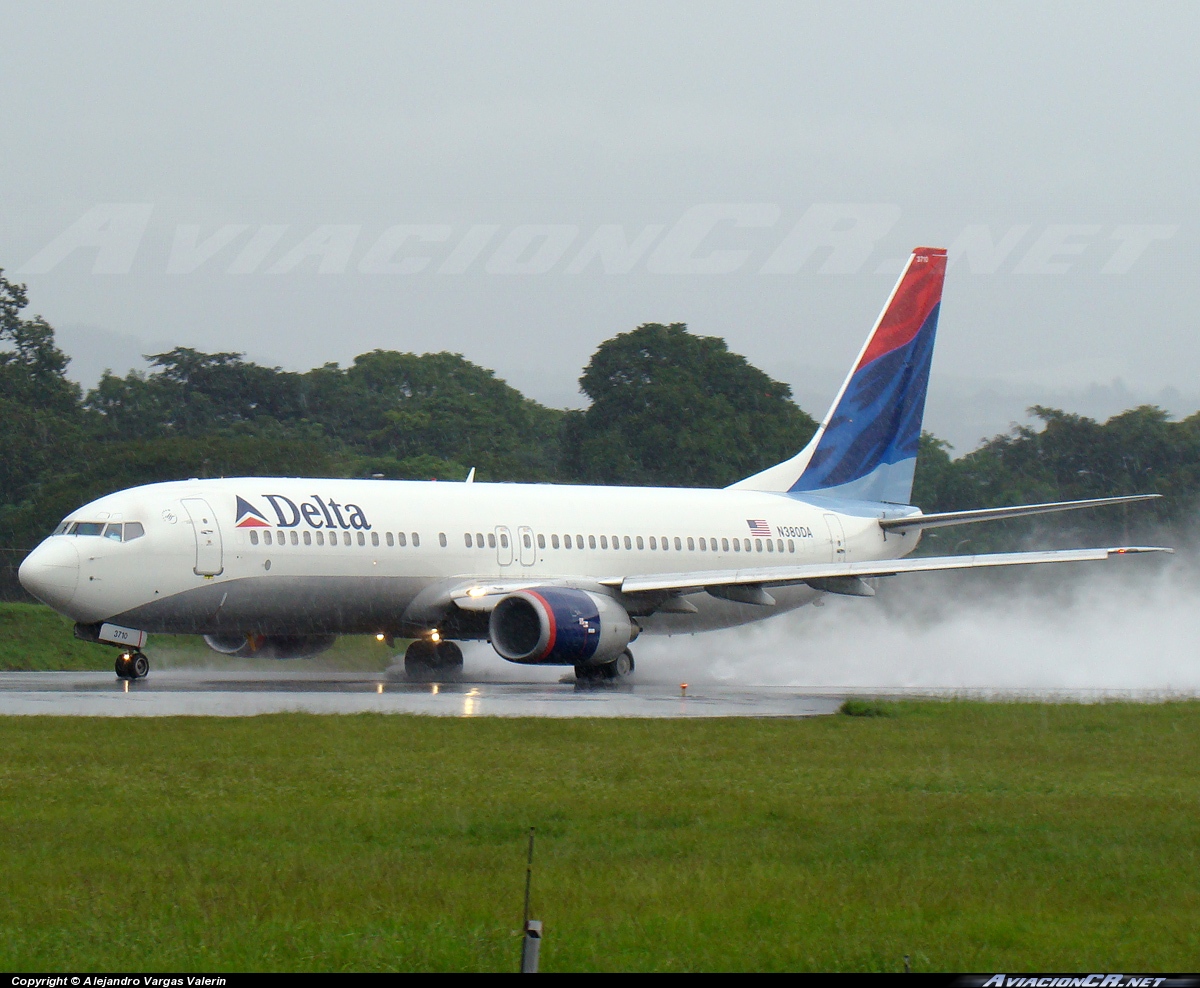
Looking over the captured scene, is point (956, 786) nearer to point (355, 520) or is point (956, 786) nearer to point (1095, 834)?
point (1095, 834)

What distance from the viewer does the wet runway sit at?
19.3m

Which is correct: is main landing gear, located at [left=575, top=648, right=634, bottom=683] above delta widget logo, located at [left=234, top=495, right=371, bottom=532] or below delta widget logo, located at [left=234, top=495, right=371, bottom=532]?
below

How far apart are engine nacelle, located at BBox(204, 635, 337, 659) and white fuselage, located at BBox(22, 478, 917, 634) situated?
222 cm

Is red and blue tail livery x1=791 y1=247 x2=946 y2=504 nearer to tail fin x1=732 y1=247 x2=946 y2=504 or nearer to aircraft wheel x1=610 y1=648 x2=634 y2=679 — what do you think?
tail fin x1=732 y1=247 x2=946 y2=504

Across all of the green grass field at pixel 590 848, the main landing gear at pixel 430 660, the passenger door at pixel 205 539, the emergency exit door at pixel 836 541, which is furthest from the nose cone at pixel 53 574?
the emergency exit door at pixel 836 541

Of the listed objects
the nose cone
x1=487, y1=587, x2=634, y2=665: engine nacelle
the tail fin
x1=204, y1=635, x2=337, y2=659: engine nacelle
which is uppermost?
the tail fin

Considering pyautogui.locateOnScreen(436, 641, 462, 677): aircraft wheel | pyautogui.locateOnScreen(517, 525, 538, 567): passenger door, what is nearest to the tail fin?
pyautogui.locateOnScreen(517, 525, 538, 567): passenger door

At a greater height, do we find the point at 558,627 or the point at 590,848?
the point at 558,627

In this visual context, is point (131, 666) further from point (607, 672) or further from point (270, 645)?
point (607, 672)

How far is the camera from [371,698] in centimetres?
2216

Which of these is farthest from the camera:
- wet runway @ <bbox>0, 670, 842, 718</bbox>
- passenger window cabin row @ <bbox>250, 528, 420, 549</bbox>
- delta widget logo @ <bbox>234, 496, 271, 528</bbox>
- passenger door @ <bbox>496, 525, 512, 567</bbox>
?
passenger door @ <bbox>496, 525, 512, 567</bbox>

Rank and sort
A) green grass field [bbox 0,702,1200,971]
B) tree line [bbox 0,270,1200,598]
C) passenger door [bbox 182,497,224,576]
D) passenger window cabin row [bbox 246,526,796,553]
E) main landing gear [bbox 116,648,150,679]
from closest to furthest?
green grass field [bbox 0,702,1200,971], main landing gear [bbox 116,648,150,679], passenger door [bbox 182,497,224,576], passenger window cabin row [bbox 246,526,796,553], tree line [bbox 0,270,1200,598]

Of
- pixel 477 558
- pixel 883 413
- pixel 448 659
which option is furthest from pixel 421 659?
pixel 883 413

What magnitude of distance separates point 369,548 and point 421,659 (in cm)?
358
